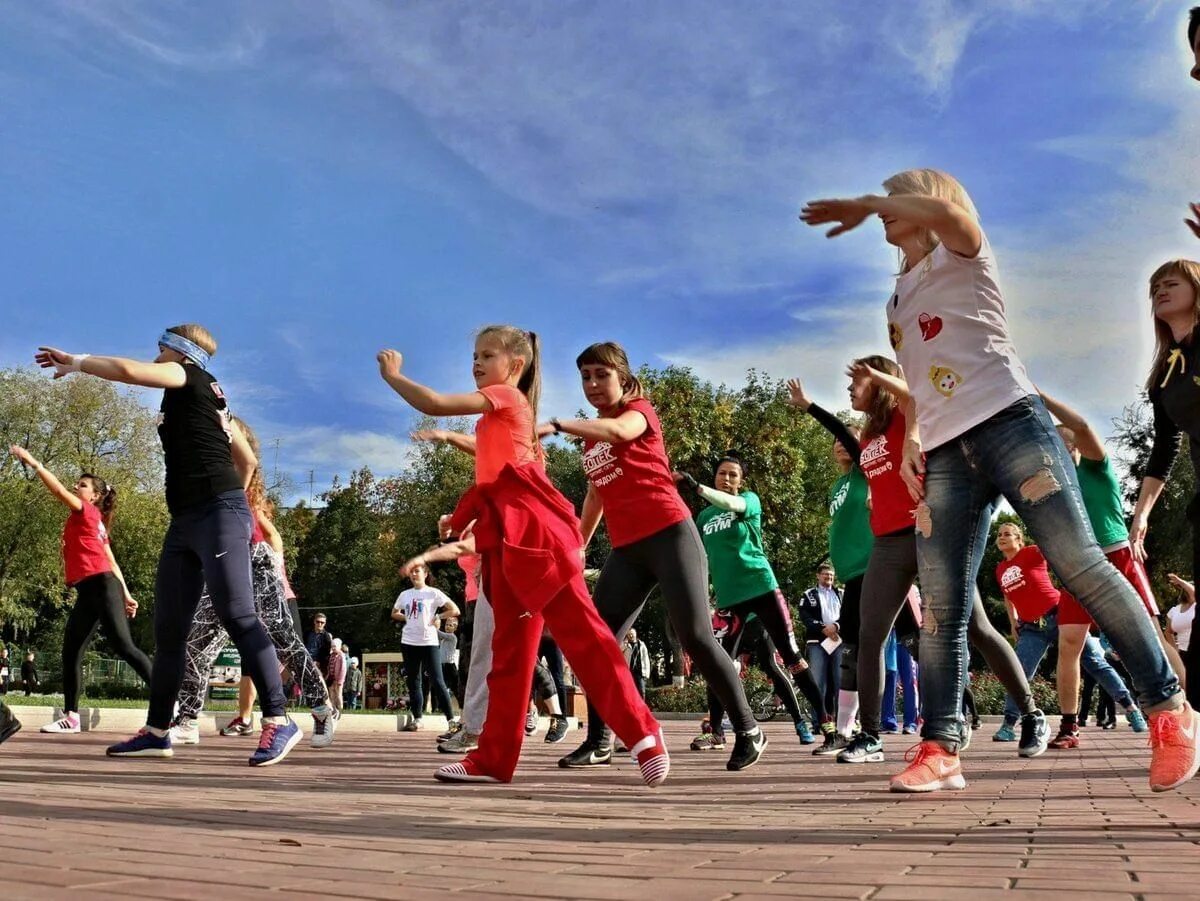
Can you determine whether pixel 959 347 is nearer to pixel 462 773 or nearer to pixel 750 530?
pixel 462 773

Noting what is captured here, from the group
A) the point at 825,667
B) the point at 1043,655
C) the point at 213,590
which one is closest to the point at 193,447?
the point at 213,590

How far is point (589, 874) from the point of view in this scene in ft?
8.21

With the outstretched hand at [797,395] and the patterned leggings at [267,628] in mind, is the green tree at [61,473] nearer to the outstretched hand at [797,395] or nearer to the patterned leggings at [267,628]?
the patterned leggings at [267,628]

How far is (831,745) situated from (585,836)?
482 centimetres

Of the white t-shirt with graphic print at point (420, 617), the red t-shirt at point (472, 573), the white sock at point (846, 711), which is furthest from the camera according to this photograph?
the white t-shirt with graphic print at point (420, 617)

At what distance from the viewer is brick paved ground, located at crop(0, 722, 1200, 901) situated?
7.61 ft

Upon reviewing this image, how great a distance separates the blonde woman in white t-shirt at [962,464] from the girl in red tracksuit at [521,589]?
1.22m

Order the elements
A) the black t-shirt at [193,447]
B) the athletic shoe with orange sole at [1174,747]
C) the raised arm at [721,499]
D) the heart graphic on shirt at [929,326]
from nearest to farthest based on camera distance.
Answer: the athletic shoe with orange sole at [1174,747]
the heart graphic on shirt at [929,326]
the black t-shirt at [193,447]
the raised arm at [721,499]

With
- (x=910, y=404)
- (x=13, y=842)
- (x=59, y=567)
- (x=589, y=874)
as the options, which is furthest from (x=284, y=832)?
(x=59, y=567)

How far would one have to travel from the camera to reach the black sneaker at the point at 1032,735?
747cm

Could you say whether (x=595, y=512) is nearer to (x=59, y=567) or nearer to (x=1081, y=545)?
(x=1081, y=545)

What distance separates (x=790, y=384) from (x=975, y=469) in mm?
2591

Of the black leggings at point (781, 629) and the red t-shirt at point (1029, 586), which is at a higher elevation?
the red t-shirt at point (1029, 586)

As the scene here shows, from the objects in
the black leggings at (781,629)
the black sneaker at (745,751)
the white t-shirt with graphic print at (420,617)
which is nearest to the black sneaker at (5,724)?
the black sneaker at (745,751)
